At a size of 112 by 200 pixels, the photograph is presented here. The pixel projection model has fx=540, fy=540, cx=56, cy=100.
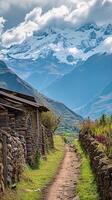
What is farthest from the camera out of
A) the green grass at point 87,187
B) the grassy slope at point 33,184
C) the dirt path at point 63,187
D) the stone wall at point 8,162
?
the dirt path at point 63,187

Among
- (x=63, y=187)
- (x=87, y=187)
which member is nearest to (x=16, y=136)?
(x=63, y=187)

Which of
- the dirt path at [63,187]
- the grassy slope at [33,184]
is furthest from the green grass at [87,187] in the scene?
the grassy slope at [33,184]

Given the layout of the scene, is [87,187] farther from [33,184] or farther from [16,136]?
[16,136]

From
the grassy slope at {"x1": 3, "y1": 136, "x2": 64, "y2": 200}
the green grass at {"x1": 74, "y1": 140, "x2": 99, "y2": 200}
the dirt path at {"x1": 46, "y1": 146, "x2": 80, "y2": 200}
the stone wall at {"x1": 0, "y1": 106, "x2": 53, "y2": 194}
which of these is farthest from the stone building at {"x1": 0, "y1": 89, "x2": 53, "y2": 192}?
the green grass at {"x1": 74, "y1": 140, "x2": 99, "y2": 200}

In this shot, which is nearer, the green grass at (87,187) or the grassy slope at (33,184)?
the green grass at (87,187)

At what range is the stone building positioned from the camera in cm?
2769

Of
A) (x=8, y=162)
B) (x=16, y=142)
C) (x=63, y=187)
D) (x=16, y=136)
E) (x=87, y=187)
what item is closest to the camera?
(x=8, y=162)

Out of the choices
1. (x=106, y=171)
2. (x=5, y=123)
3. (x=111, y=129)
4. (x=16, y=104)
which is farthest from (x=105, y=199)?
(x=111, y=129)

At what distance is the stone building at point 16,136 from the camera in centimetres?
2769

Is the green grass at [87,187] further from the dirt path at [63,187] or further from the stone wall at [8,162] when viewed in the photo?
the stone wall at [8,162]

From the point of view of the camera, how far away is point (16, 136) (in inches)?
1459

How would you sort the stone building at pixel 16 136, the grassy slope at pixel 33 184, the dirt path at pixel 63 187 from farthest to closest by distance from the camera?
the stone building at pixel 16 136
the dirt path at pixel 63 187
the grassy slope at pixel 33 184

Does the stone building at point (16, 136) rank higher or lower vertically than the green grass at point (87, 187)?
higher

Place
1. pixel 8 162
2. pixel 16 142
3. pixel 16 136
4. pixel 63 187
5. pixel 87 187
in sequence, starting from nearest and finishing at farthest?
1. pixel 8 162
2. pixel 87 187
3. pixel 63 187
4. pixel 16 142
5. pixel 16 136
